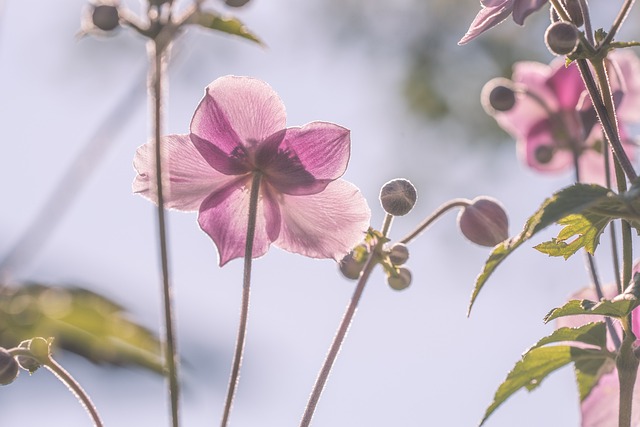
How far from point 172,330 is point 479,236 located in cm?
38

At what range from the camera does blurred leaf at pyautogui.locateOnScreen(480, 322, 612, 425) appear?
68 cm

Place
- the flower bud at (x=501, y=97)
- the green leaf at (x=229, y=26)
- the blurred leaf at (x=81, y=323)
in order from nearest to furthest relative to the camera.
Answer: the blurred leaf at (x=81, y=323) → the green leaf at (x=229, y=26) → the flower bud at (x=501, y=97)

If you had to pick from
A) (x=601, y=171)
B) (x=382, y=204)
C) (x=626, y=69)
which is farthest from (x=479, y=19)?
(x=626, y=69)

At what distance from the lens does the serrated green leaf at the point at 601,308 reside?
62 centimetres

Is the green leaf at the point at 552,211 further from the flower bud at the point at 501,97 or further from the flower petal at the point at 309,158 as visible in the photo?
the flower bud at the point at 501,97

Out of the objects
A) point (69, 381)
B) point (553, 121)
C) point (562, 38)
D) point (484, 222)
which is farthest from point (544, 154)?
point (69, 381)

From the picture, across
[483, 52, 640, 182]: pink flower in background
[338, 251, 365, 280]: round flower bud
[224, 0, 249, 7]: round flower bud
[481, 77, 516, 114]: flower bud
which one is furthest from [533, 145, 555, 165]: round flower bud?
[224, 0, 249, 7]: round flower bud

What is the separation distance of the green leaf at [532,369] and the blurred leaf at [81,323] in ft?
0.77

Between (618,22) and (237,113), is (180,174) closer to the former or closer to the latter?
(237,113)

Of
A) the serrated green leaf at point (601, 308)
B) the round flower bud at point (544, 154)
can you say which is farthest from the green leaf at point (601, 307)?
the round flower bud at point (544, 154)

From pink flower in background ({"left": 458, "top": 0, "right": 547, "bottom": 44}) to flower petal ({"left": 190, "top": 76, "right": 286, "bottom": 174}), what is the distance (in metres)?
0.17

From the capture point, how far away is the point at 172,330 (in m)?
0.52

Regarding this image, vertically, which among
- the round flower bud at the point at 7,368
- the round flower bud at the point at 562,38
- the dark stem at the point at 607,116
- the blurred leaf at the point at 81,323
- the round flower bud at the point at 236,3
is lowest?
the blurred leaf at the point at 81,323

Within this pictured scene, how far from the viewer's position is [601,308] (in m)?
0.64
